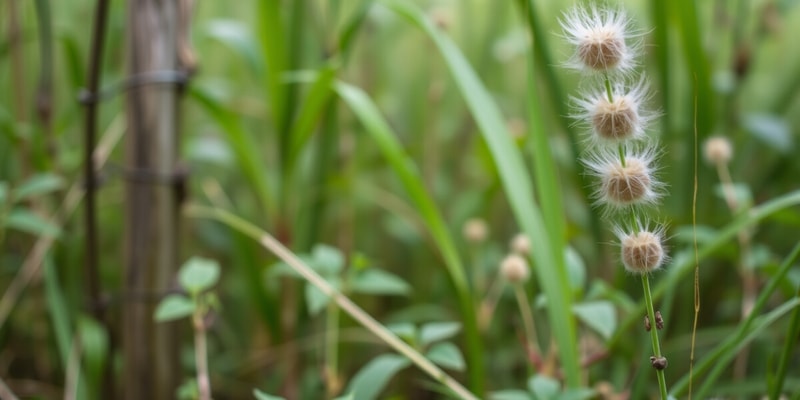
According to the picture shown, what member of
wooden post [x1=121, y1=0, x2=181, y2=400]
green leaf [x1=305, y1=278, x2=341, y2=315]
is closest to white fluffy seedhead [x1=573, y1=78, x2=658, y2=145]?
green leaf [x1=305, y1=278, x2=341, y2=315]

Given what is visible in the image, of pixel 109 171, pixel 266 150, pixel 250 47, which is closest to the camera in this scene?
pixel 109 171

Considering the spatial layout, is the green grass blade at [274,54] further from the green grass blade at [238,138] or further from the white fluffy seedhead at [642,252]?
the white fluffy seedhead at [642,252]

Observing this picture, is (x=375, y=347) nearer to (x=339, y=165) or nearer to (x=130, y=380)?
(x=339, y=165)

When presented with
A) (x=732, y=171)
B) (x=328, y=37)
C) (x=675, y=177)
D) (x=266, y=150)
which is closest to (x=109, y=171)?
(x=328, y=37)

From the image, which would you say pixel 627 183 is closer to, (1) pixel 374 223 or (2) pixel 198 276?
(2) pixel 198 276

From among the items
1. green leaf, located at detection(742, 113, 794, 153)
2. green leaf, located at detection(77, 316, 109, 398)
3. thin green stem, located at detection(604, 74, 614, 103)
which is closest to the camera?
thin green stem, located at detection(604, 74, 614, 103)

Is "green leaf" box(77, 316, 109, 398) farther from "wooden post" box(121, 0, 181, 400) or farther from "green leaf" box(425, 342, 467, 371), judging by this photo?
"green leaf" box(425, 342, 467, 371)

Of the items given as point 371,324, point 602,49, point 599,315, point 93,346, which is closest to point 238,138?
point 93,346

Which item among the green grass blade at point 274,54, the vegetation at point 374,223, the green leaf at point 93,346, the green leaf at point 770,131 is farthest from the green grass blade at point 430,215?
the green leaf at point 770,131
